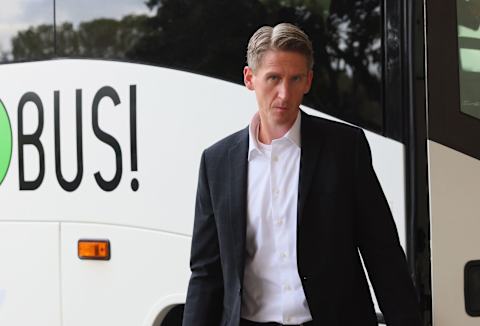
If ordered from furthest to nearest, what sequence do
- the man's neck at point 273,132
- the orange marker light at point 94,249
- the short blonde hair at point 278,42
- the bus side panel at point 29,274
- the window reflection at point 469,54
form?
the bus side panel at point 29,274 < the orange marker light at point 94,249 < the window reflection at point 469,54 < the man's neck at point 273,132 < the short blonde hair at point 278,42

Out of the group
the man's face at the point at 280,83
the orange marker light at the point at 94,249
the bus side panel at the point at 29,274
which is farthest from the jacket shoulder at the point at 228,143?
Answer: the bus side panel at the point at 29,274

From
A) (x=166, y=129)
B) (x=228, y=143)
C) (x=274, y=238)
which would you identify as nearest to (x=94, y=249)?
(x=166, y=129)

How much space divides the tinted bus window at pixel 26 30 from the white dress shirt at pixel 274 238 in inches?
72.5

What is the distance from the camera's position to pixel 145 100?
3.29 m

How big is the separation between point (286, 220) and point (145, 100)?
1.44 meters

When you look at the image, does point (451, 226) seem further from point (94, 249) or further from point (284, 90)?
point (94, 249)

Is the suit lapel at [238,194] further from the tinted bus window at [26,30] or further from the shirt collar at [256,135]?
the tinted bus window at [26,30]

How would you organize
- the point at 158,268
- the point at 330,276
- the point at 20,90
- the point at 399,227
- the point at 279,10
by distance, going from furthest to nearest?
the point at 20,90
the point at 158,268
the point at 279,10
the point at 399,227
the point at 330,276

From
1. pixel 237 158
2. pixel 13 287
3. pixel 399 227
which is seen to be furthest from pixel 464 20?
pixel 13 287

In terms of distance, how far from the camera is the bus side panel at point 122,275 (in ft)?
10.6

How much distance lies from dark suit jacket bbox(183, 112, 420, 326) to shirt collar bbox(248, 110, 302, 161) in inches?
0.7

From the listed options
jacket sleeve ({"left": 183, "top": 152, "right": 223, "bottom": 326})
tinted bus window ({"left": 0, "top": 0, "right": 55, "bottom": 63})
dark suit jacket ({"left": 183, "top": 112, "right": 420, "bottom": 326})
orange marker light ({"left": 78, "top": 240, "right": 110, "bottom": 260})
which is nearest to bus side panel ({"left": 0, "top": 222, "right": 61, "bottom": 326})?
orange marker light ({"left": 78, "top": 240, "right": 110, "bottom": 260})

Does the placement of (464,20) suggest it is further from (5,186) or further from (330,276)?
(5,186)

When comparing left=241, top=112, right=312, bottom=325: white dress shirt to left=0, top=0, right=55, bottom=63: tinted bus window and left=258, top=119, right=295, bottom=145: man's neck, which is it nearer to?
left=258, top=119, right=295, bottom=145: man's neck
